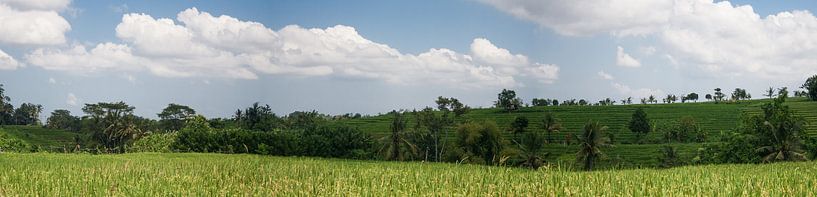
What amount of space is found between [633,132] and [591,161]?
67.8m

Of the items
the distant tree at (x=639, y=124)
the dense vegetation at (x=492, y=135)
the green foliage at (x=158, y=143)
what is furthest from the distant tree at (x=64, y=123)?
the distant tree at (x=639, y=124)

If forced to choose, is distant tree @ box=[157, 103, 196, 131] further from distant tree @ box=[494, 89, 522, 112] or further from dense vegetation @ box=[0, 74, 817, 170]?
distant tree @ box=[494, 89, 522, 112]

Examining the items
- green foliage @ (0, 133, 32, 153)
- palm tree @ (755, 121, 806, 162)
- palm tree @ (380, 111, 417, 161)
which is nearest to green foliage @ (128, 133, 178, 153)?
green foliage @ (0, 133, 32, 153)

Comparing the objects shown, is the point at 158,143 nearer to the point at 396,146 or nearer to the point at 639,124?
the point at 396,146

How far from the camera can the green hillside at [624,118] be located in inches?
4845

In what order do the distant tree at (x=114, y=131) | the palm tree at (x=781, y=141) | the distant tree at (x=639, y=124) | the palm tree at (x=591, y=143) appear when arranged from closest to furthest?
the palm tree at (x=781, y=141)
the palm tree at (x=591, y=143)
the distant tree at (x=114, y=131)
the distant tree at (x=639, y=124)

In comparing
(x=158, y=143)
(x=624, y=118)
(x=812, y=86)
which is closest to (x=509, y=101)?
(x=624, y=118)

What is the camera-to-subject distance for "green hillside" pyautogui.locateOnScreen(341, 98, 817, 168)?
123062mm

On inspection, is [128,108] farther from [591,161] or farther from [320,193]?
[320,193]

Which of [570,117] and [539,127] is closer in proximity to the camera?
[539,127]

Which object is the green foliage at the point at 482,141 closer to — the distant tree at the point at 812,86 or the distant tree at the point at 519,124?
the distant tree at the point at 519,124

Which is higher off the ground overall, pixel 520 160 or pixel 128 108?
pixel 128 108

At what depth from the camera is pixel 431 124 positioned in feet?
422

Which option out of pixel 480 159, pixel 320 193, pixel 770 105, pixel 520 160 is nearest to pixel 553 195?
pixel 320 193
